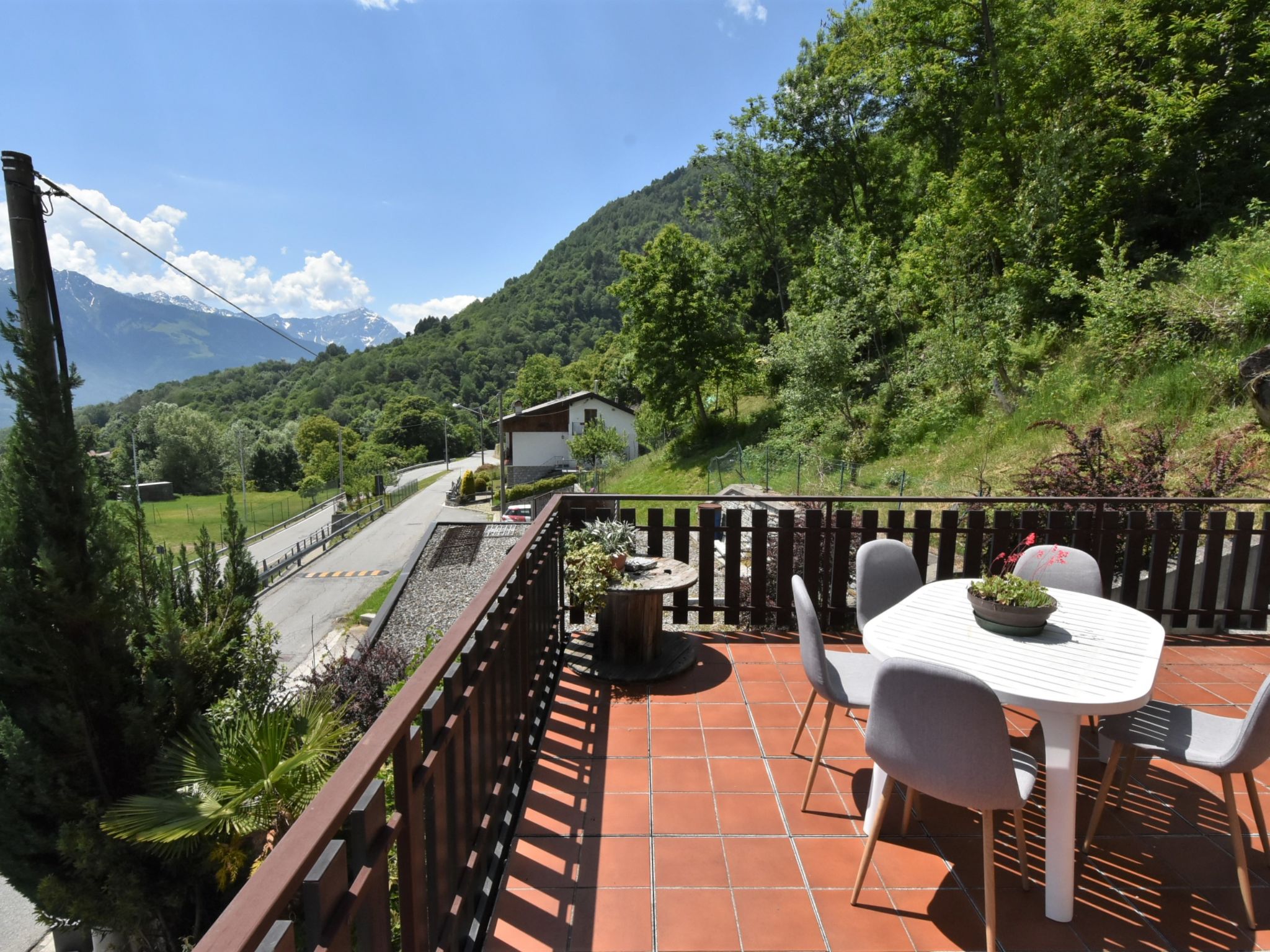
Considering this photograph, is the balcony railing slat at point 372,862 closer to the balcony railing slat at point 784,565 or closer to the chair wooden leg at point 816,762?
the chair wooden leg at point 816,762

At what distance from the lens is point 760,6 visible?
63.3 ft

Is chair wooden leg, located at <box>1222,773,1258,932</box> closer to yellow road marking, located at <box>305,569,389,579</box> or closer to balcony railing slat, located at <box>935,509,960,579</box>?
balcony railing slat, located at <box>935,509,960,579</box>

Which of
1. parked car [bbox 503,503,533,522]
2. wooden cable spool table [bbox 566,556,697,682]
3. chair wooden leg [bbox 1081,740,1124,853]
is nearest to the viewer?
chair wooden leg [bbox 1081,740,1124,853]

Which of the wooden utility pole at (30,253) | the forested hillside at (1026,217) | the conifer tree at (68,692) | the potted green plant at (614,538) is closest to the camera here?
the potted green plant at (614,538)

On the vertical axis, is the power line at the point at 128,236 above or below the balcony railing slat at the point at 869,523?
above

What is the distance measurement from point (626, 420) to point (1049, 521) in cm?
4297

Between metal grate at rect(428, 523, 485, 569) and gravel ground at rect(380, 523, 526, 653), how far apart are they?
0.09 metres

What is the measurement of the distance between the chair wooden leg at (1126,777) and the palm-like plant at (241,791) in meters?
5.08

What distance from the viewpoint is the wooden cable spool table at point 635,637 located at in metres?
3.75

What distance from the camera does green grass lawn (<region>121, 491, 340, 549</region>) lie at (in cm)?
4141

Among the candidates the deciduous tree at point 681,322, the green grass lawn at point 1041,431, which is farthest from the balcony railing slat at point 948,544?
the deciduous tree at point 681,322

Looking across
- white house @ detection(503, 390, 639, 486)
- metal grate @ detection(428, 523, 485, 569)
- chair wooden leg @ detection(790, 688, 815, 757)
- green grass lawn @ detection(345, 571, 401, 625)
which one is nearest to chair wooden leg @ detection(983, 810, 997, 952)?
chair wooden leg @ detection(790, 688, 815, 757)

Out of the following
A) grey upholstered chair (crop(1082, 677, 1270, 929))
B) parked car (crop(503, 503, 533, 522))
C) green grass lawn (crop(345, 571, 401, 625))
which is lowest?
green grass lawn (crop(345, 571, 401, 625))

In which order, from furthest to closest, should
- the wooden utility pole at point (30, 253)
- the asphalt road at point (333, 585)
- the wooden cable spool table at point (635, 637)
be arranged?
the asphalt road at point (333, 585)
the wooden utility pole at point (30, 253)
the wooden cable spool table at point (635, 637)
